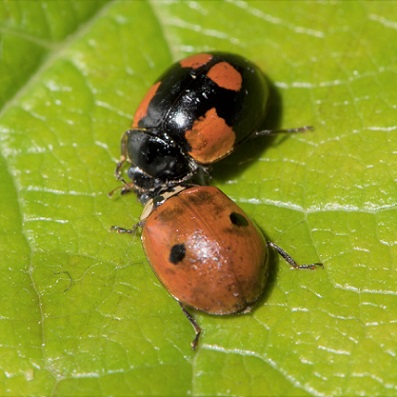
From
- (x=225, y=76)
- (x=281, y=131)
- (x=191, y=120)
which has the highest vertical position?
(x=225, y=76)

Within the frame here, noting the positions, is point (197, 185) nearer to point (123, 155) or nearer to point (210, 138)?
point (210, 138)

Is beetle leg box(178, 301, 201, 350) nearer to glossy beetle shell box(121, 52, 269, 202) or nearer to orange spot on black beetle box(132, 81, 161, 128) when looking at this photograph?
glossy beetle shell box(121, 52, 269, 202)

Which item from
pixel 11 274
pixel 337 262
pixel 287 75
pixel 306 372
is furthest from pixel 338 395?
pixel 287 75

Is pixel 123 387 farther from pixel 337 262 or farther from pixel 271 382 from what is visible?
pixel 337 262

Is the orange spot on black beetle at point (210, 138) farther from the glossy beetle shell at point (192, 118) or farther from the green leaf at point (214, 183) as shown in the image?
the green leaf at point (214, 183)

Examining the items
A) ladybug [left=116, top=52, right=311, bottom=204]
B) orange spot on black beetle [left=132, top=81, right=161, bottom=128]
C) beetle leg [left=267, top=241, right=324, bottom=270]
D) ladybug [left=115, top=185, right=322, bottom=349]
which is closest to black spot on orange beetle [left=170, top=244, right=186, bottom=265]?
ladybug [left=115, top=185, right=322, bottom=349]

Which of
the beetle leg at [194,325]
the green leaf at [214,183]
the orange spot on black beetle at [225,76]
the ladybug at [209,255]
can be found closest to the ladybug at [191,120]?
the orange spot on black beetle at [225,76]

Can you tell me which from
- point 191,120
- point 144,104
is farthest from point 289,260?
point 144,104
